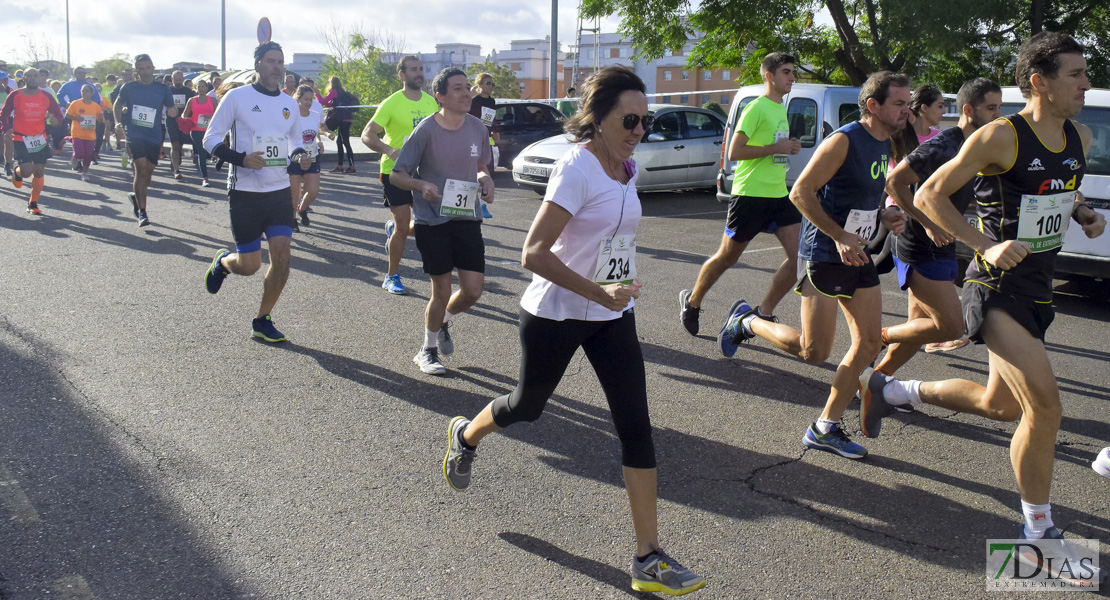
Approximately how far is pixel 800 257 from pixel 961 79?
52.6 feet

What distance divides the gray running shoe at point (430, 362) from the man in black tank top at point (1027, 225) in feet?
9.92

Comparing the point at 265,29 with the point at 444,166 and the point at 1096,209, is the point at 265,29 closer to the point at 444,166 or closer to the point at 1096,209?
the point at 444,166

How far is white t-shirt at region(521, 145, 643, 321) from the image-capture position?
10.1ft

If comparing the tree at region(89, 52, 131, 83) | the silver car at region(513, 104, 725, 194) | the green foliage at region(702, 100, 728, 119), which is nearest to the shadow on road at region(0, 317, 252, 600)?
the silver car at region(513, 104, 725, 194)

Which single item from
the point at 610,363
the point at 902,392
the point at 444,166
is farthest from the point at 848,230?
the point at 444,166

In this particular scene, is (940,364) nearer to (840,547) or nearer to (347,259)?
(840,547)

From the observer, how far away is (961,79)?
60.8 feet

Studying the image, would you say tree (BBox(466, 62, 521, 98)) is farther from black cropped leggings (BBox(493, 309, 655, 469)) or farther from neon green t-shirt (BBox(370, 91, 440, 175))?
black cropped leggings (BBox(493, 309, 655, 469))

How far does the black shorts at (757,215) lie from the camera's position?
20.9ft

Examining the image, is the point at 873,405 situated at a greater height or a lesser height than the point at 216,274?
lesser

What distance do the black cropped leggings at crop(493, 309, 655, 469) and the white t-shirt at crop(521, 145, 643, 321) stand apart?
47 millimetres

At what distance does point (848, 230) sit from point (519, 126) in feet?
49.0

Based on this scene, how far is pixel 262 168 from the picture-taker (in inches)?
240

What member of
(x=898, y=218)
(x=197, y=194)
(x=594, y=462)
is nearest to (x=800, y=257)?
(x=898, y=218)
